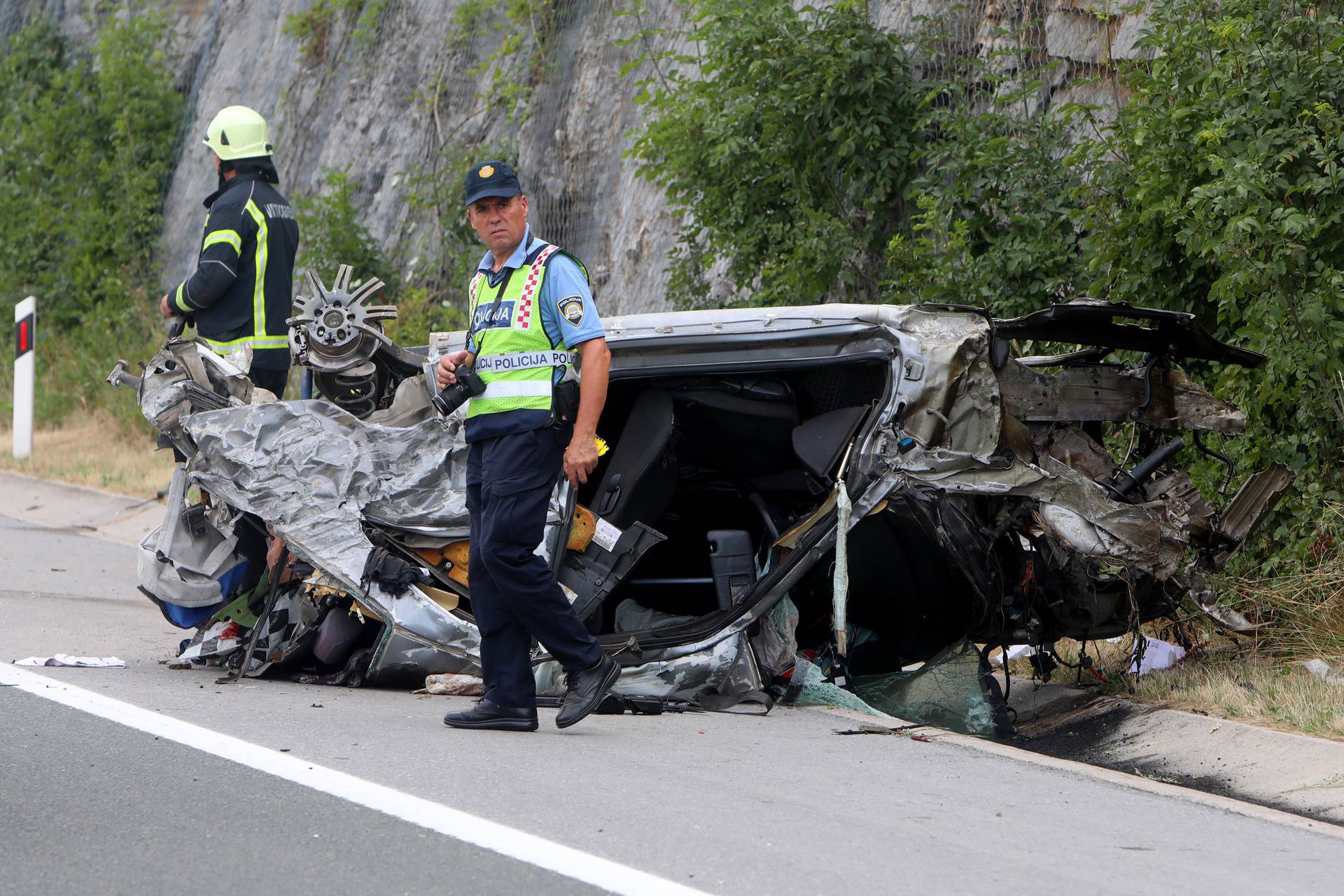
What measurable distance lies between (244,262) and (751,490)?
2.67 m

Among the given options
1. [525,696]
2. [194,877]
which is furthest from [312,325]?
[194,877]

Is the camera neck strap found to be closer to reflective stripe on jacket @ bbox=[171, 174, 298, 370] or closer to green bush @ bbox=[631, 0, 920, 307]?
reflective stripe on jacket @ bbox=[171, 174, 298, 370]

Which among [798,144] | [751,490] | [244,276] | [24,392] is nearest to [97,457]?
[24,392]

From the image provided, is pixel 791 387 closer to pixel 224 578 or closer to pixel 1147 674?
pixel 1147 674

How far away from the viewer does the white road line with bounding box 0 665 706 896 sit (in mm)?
3359

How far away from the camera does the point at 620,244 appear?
1189 centimetres

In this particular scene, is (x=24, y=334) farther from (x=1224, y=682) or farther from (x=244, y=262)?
(x=1224, y=682)

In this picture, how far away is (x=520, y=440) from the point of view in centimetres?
479

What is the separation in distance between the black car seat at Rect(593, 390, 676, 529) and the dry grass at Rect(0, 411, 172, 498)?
6.63m

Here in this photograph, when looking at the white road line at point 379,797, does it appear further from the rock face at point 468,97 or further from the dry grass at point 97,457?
the dry grass at point 97,457

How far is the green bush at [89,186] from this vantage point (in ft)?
55.1

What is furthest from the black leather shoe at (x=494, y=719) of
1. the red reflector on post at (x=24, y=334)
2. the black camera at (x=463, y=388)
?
the red reflector on post at (x=24, y=334)

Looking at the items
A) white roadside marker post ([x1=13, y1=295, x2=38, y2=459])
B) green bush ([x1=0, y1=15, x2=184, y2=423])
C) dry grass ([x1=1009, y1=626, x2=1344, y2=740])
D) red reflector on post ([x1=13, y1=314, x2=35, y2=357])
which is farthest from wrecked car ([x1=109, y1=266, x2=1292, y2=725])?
green bush ([x1=0, y1=15, x2=184, y2=423])

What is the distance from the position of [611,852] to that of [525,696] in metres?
1.47
